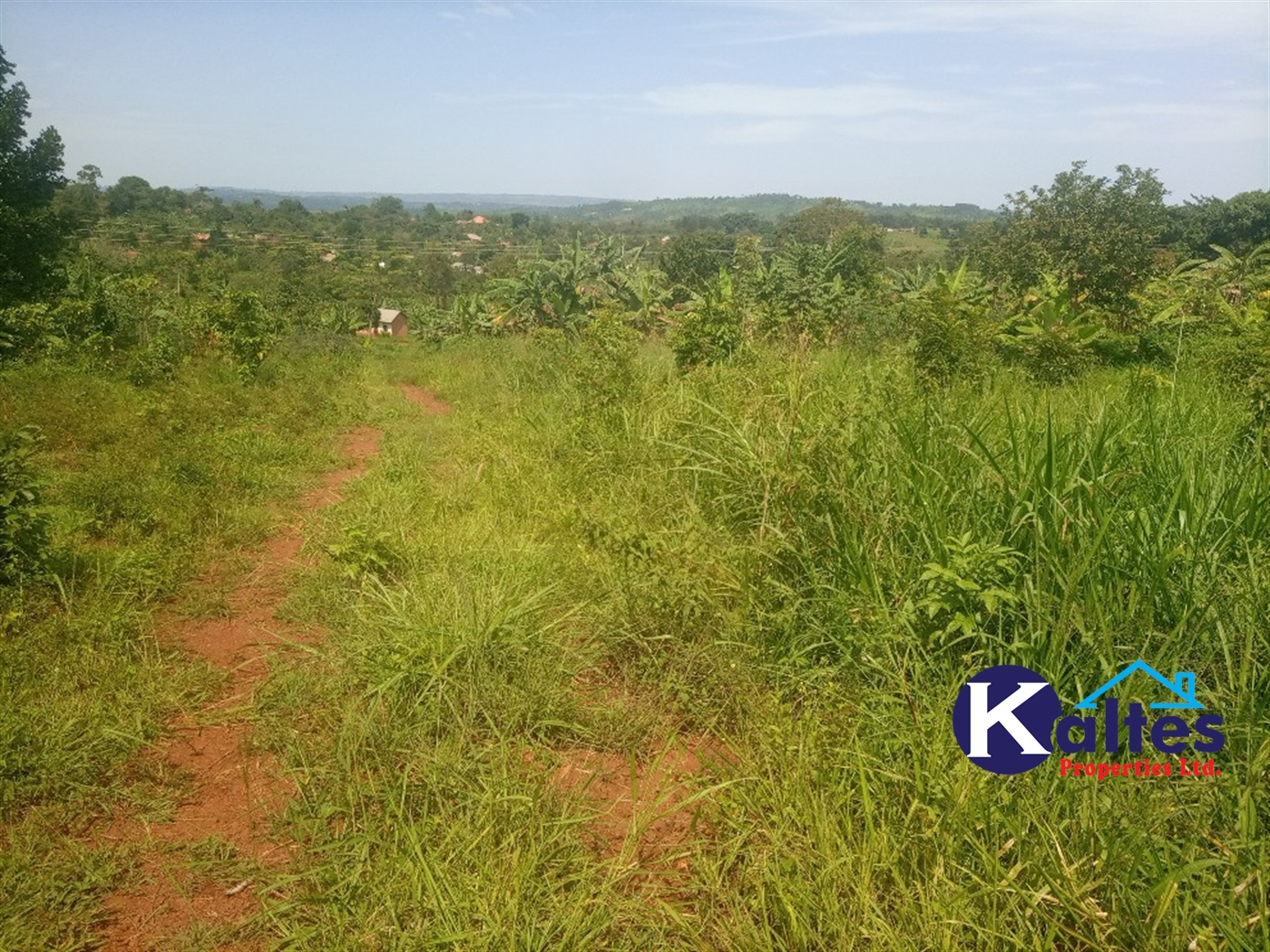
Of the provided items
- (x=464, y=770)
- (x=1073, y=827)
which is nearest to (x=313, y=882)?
(x=464, y=770)

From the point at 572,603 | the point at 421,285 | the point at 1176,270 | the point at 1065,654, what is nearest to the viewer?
the point at 1065,654

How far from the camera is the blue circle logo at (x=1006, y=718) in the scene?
2.20 m

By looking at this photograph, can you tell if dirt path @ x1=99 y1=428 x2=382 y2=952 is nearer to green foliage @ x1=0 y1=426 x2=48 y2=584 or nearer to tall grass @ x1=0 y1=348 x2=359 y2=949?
tall grass @ x1=0 y1=348 x2=359 y2=949

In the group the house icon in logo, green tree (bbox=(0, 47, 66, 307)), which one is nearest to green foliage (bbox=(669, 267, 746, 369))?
the house icon in logo

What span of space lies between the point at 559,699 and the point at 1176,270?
14493 millimetres

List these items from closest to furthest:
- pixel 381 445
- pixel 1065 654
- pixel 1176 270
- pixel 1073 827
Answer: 1. pixel 1073 827
2. pixel 1065 654
3. pixel 381 445
4. pixel 1176 270

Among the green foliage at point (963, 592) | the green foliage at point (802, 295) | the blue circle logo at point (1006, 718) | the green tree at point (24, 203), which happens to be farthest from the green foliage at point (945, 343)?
the green tree at point (24, 203)

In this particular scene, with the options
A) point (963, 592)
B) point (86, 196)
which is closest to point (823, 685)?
point (963, 592)

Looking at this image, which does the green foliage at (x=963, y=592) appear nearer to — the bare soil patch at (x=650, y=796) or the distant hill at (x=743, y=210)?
the bare soil patch at (x=650, y=796)

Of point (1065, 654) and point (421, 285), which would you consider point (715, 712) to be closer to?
point (1065, 654)

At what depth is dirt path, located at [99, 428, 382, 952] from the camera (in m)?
2.06

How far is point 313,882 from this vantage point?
2.10 metres

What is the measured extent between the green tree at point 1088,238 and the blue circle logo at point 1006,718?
32.1 feet

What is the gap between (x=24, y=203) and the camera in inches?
680
